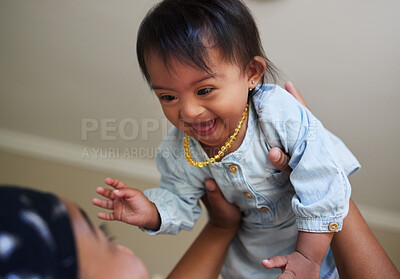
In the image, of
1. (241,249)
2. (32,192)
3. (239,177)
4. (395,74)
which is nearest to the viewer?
(32,192)

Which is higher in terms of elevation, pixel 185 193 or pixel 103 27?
pixel 103 27

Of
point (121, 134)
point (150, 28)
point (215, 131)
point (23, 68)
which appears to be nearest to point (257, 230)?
point (215, 131)

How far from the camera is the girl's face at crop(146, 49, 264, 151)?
0.71m

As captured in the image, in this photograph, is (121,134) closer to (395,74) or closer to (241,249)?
(241,249)

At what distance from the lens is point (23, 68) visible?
167 cm

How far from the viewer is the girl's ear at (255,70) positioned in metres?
0.79

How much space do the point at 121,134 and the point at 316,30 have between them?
83 centimetres

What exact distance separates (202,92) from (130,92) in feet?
2.84

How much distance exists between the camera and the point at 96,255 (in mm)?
378

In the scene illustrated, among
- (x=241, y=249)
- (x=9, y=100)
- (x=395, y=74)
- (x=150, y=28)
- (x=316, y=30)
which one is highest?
(x=150, y=28)

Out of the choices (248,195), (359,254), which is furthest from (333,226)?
(248,195)

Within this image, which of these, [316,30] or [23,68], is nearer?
[316,30]

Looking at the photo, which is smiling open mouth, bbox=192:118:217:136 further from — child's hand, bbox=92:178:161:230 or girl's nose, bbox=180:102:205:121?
child's hand, bbox=92:178:161:230

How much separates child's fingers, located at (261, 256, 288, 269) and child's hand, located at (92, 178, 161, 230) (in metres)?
0.24
